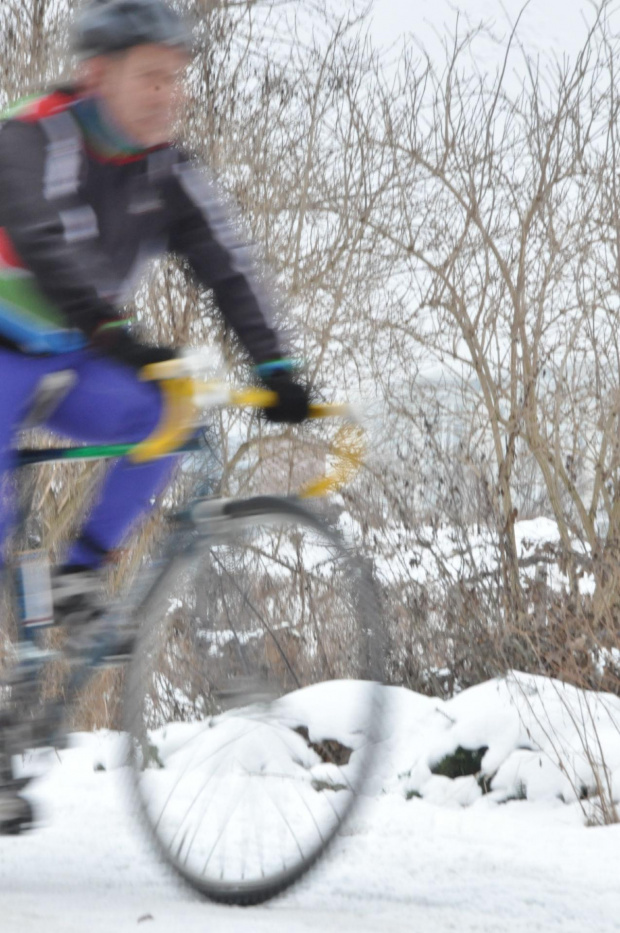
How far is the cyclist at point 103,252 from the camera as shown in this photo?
65.0 inches

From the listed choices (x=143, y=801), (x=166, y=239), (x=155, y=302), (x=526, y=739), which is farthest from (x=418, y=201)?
(x=143, y=801)

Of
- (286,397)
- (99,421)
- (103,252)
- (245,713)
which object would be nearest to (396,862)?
(245,713)

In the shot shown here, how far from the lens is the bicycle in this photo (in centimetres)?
197

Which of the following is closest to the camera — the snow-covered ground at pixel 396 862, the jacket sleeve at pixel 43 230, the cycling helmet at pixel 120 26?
the jacket sleeve at pixel 43 230

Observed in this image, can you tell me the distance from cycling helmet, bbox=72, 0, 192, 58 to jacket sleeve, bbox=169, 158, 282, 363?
273 millimetres

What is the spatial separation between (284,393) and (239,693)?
662mm

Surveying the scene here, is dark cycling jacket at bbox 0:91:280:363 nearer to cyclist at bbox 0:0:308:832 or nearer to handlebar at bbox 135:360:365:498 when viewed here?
cyclist at bbox 0:0:308:832

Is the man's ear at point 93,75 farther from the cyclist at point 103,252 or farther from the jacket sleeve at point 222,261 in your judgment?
the jacket sleeve at point 222,261

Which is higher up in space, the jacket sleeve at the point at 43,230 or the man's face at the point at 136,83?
the man's face at the point at 136,83

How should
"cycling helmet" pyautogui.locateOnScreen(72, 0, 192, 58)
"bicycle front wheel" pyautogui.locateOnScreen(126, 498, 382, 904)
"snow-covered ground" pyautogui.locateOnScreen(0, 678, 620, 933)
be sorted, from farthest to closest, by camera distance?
"bicycle front wheel" pyautogui.locateOnScreen(126, 498, 382, 904) < "snow-covered ground" pyautogui.locateOnScreen(0, 678, 620, 933) < "cycling helmet" pyautogui.locateOnScreen(72, 0, 192, 58)

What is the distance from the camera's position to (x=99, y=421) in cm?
186

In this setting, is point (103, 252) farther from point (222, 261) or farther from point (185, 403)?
point (185, 403)

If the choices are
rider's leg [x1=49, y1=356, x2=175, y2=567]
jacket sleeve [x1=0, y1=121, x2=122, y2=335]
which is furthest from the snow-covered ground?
jacket sleeve [x1=0, y1=121, x2=122, y2=335]

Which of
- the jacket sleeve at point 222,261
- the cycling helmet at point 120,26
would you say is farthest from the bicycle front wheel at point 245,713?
the cycling helmet at point 120,26
